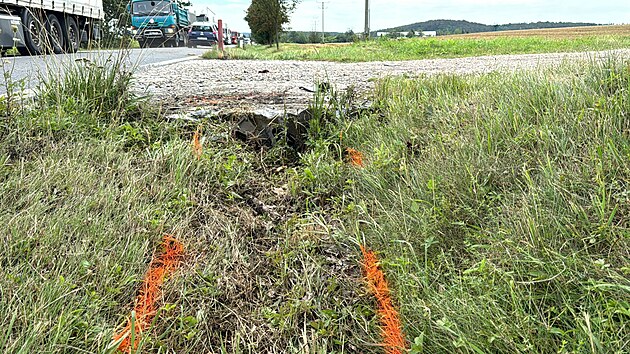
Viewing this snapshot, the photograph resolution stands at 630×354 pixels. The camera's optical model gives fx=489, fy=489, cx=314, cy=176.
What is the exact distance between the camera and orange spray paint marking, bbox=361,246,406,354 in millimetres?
1912

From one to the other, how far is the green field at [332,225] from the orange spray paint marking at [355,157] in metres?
0.07

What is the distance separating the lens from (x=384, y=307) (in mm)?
2123

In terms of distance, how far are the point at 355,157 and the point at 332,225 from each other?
836mm

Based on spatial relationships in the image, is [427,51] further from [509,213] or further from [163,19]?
[163,19]

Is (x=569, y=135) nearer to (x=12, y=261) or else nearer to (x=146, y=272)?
(x=146, y=272)

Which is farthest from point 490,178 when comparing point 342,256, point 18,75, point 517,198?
point 18,75

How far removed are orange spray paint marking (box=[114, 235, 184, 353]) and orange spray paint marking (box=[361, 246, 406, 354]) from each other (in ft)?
3.03

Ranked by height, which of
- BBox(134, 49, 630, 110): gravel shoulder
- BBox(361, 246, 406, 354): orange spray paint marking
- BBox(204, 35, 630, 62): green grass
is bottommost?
BBox(361, 246, 406, 354): orange spray paint marking

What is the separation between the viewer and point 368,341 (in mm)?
2031

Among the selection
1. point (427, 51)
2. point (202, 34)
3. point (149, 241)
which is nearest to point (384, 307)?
point (149, 241)

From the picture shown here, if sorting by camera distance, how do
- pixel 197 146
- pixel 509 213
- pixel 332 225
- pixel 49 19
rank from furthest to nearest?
1. pixel 49 19
2. pixel 197 146
3. pixel 332 225
4. pixel 509 213

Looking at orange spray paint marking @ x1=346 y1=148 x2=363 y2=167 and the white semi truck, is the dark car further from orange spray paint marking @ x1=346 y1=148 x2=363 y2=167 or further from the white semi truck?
orange spray paint marking @ x1=346 y1=148 x2=363 y2=167

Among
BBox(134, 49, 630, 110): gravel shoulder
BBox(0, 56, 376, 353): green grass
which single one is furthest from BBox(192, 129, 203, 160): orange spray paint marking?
BBox(134, 49, 630, 110): gravel shoulder

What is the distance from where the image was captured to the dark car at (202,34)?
89.7ft
